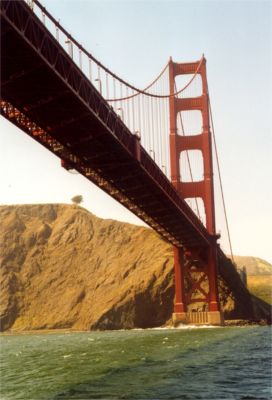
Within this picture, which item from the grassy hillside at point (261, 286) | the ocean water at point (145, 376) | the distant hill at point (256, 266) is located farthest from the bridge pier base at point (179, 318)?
the distant hill at point (256, 266)

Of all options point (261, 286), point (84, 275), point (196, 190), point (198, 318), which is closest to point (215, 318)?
point (198, 318)

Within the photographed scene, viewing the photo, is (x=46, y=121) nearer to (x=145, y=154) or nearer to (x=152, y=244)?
(x=145, y=154)

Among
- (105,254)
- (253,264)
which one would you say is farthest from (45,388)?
(253,264)

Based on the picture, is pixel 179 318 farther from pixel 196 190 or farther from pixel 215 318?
pixel 196 190

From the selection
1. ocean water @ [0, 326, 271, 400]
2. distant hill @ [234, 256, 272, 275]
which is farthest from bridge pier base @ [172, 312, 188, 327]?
distant hill @ [234, 256, 272, 275]

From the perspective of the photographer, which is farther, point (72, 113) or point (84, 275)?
point (84, 275)

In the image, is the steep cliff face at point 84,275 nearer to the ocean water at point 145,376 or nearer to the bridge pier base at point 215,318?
the bridge pier base at point 215,318
